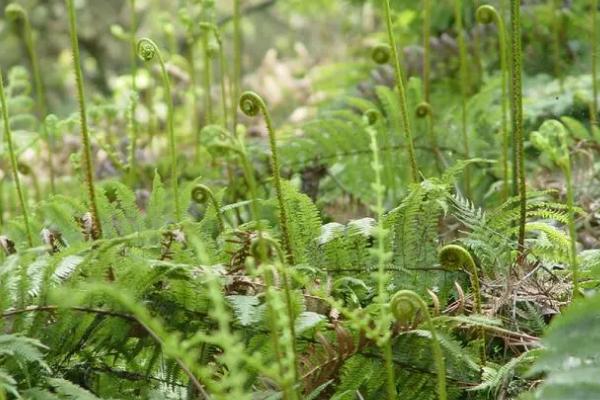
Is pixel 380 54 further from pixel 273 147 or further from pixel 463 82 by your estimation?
pixel 273 147

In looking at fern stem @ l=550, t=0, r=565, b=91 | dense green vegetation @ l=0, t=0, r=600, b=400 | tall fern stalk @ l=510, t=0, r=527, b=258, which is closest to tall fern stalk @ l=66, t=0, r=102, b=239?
dense green vegetation @ l=0, t=0, r=600, b=400

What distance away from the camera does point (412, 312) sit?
949mm

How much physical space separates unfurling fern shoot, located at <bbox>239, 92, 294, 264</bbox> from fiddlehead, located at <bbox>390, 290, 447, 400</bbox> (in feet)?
0.75

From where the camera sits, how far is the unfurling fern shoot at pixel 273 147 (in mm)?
1046

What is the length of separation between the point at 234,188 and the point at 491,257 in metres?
0.74

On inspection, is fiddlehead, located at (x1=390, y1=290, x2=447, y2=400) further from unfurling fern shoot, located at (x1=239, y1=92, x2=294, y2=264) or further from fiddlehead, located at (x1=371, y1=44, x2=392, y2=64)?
fiddlehead, located at (x1=371, y1=44, x2=392, y2=64)

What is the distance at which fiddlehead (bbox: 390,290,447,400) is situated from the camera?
0.89m

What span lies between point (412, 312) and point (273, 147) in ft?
0.89

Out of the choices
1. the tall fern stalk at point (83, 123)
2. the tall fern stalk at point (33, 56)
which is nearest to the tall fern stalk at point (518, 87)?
the tall fern stalk at point (83, 123)

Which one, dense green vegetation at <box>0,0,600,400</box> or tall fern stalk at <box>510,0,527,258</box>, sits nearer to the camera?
dense green vegetation at <box>0,0,600,400</box>

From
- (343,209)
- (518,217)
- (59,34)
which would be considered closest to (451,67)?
(343,209)

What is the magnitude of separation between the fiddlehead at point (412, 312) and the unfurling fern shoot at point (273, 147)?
0.23m

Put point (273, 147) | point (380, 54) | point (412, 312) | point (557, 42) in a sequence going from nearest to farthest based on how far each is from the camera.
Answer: point (412, 312), point (273, 147), point (380, 54), point (557, 42)

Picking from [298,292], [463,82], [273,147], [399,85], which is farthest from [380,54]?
[298,292]
